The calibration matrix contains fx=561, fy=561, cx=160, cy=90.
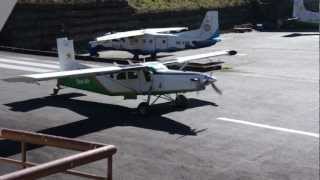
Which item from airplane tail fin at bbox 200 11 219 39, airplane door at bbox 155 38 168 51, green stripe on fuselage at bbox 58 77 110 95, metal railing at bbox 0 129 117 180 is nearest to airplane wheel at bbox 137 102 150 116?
green stripe on fuselage at bbox 58 77 110 95

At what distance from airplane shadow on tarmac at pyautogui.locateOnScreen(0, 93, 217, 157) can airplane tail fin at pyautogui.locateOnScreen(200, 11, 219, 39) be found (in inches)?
702

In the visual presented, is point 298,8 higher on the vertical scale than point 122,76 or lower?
higher

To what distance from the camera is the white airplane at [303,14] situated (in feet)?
199

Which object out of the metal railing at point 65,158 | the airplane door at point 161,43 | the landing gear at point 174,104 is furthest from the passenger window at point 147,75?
the airplane door at point 161,43

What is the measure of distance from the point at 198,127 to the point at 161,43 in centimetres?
1939

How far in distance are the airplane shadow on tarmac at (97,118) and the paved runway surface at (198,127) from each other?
1.2 inches

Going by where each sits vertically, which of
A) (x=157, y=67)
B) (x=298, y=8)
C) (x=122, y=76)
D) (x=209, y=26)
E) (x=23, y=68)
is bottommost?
(x=23, y=68)

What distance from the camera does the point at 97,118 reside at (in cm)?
1862

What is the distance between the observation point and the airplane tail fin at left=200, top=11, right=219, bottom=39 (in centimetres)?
3856

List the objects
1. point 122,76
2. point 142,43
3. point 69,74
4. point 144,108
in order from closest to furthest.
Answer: point 69,74 → point 144,108 → point 122,76 → point 142,43

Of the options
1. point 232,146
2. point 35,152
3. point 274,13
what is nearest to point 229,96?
point 232,146

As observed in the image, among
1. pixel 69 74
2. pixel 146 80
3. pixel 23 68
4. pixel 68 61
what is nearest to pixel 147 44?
pixel 23 68

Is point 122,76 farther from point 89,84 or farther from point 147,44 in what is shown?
point 147,44

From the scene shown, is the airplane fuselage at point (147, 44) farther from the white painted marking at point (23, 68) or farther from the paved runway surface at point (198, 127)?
the paved runway surface at point (198, 127)
